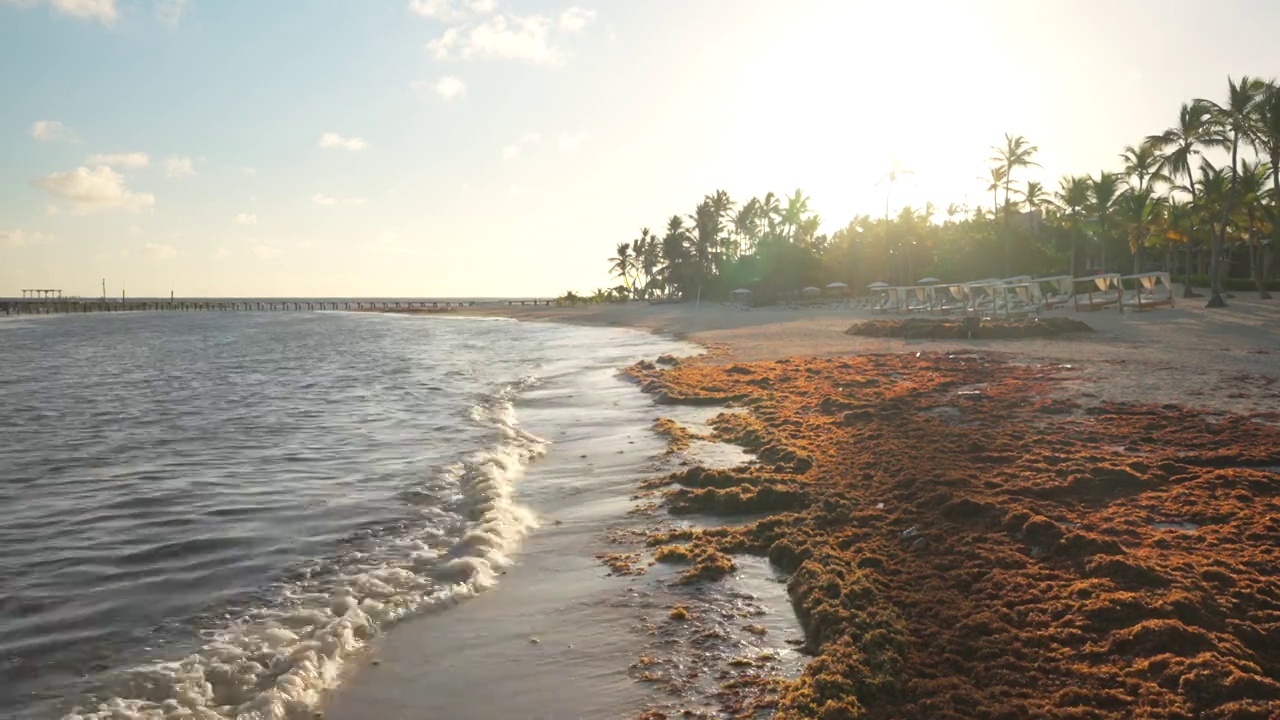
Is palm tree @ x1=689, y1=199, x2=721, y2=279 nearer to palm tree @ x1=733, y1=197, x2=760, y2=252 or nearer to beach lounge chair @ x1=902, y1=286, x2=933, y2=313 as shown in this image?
palm tree @ x1=733, y1=197, x2=760, y2=252

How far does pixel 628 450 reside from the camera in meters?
11.7

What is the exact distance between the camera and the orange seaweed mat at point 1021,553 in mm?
4254

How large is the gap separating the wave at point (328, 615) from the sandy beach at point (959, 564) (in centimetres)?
35

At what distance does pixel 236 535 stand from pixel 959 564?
6.61 meters

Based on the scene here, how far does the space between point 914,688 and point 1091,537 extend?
2.43 meters

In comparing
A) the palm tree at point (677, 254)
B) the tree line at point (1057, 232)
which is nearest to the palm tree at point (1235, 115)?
the tree line at point (1057, 232)

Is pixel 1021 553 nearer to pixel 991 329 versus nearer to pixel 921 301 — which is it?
pixel 991 329

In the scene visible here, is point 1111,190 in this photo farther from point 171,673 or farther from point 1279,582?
point 171,673

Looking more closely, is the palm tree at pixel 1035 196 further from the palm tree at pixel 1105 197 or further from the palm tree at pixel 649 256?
the palm tree at pixel 649 256

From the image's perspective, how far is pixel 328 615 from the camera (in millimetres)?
6090

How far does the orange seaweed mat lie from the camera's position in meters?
4.25

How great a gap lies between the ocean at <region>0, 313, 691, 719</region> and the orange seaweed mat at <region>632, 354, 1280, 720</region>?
2.57 metres

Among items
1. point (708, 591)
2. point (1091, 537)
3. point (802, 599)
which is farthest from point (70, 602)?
point (1091, 537)

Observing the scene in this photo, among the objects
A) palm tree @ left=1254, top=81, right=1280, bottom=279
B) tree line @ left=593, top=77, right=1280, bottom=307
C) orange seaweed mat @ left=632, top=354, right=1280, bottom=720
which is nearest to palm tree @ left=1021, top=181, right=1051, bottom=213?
tree line @ left=593, top=77, right=1280, bottom=307
